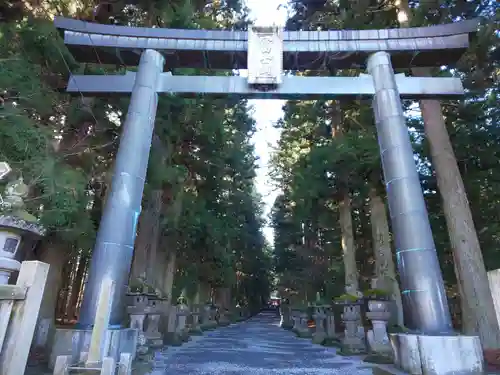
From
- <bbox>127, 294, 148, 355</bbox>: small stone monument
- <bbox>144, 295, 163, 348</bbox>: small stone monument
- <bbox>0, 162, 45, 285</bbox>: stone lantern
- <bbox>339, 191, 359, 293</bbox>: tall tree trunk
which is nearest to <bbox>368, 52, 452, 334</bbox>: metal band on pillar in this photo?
<bbox>0, 162, 45, 285</bbox>: stone lantern

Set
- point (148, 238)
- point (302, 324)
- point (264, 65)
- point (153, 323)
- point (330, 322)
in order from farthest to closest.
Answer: point (302, 324) < point (330, 322) < point (148, 238) < point (153, 323) < point (264, 65)

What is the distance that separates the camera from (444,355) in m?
4.10

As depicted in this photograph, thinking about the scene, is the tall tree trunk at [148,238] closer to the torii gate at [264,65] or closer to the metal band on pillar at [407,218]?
the torii gate at [264,65]

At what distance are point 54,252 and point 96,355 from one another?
484 centimetres

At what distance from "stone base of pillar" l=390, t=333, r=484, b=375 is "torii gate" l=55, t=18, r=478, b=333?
1855mm

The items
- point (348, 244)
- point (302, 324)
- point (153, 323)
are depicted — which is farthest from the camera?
point (302, 324)

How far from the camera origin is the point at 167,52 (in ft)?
21.4

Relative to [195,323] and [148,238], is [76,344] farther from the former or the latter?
[195,323]

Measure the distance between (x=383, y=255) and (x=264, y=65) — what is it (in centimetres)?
828

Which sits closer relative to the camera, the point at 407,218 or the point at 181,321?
the point at 407,218

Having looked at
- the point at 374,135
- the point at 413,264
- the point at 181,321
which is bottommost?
the point at 181,321

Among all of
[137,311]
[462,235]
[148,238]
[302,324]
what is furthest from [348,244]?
[137,311]

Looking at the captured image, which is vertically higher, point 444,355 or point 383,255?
point 383,255

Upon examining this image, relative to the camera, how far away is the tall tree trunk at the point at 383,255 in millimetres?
10992
